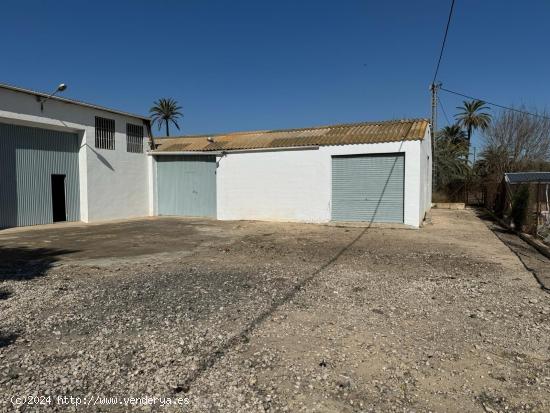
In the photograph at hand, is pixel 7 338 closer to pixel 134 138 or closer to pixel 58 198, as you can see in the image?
pixel 58 198

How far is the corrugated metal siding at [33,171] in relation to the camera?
15328 millimetres

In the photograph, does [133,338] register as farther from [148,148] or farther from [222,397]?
[148,148]

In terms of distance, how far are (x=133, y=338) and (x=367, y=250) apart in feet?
22.9

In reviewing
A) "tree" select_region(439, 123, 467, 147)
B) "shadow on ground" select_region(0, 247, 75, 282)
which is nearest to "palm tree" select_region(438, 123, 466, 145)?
"tree" select_region(439, 123, 467, 147)

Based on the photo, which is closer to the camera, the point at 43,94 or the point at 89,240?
the point at 89,240

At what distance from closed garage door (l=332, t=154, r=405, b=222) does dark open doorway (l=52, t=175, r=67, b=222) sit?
11.9m

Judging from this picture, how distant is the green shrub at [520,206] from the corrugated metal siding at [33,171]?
18.2m

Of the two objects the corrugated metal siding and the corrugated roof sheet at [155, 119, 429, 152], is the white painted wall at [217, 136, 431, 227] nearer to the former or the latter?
the corrugated roof sheet at [155, 119, 429, 152]

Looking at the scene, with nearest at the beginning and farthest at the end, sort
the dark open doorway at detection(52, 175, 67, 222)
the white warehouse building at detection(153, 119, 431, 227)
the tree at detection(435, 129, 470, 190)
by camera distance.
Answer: the white warehouse building at detection(153, 119, 431, 227)
the dark open doorway at detection(52, 175, 67, 222)
the tree at detection(435, 129, 470, 190)

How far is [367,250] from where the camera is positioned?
1012 centimetres

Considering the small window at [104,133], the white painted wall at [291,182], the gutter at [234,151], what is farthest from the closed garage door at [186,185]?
the small window at [104,133]

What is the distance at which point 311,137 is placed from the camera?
18.2 metres

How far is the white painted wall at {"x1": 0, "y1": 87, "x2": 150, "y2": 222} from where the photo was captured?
15.3 meters

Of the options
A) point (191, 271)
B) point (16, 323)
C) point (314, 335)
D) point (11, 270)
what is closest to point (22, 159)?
point (11, 270)
